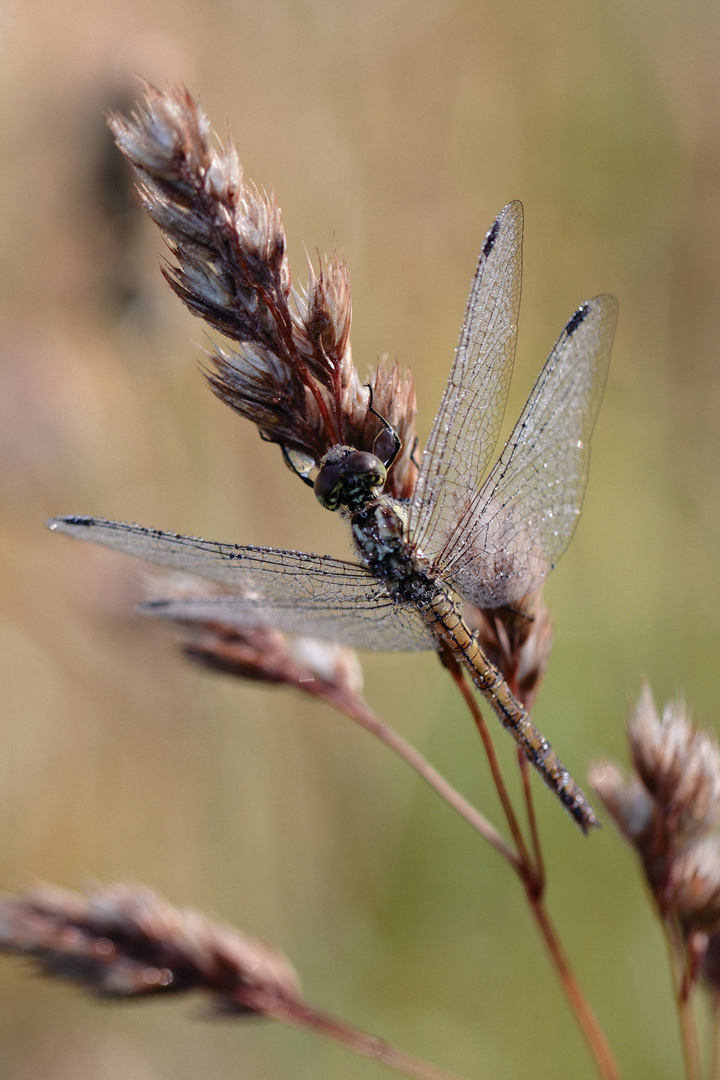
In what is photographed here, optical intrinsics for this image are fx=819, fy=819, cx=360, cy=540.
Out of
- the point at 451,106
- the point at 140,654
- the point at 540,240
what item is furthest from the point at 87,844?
the point at 451,106

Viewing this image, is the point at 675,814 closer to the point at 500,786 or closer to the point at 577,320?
the point at 500,786

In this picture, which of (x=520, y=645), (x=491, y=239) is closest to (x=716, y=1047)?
(x=520, y=645)

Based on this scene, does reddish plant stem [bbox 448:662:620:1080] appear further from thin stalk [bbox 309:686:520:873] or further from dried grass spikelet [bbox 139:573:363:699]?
dried grass spikelet [bbox 139:573:363:699]

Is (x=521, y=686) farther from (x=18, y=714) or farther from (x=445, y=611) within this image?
(x=18, y=714)

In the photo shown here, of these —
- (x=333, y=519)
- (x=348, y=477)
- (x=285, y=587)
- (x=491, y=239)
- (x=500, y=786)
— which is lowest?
(x=500, y=786)

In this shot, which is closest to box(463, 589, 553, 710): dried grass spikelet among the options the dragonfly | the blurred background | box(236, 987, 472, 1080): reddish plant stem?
the dragonfly

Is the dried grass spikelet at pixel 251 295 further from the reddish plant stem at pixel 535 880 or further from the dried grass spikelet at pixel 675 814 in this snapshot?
the dried grass spikelet at pixel 675 814
